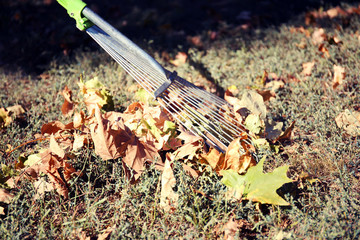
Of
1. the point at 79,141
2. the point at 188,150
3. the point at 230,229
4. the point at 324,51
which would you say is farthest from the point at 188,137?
the point at 324,51

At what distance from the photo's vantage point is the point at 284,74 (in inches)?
103

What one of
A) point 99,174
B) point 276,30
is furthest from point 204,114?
point 276,30

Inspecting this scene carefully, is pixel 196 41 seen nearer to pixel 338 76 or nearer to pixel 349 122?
pixel 338 76

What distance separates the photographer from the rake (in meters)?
1.81

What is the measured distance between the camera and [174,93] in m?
1.99

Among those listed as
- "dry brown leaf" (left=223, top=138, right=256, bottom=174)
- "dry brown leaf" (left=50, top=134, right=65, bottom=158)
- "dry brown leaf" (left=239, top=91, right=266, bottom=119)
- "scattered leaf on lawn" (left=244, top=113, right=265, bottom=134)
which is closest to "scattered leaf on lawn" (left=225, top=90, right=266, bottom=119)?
"dry brown leaf" (left=239, top=91, right=266, bottom=119)

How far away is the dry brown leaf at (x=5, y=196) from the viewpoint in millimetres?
1528

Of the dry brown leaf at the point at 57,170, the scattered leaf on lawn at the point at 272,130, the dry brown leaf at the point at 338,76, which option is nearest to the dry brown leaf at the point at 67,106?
the dry brown leaf at the point at 57,170

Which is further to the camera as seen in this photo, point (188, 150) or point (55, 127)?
point (55, 127)

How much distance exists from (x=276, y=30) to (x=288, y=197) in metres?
2.37

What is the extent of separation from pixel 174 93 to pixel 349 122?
3.79 feet

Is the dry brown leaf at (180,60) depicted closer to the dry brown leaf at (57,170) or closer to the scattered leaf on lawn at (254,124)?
the scattered leaf on lawn at (254,124)

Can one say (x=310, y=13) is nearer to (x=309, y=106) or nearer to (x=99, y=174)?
(x=309, y=106)

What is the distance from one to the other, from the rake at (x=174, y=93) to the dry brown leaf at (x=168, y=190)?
298mm
